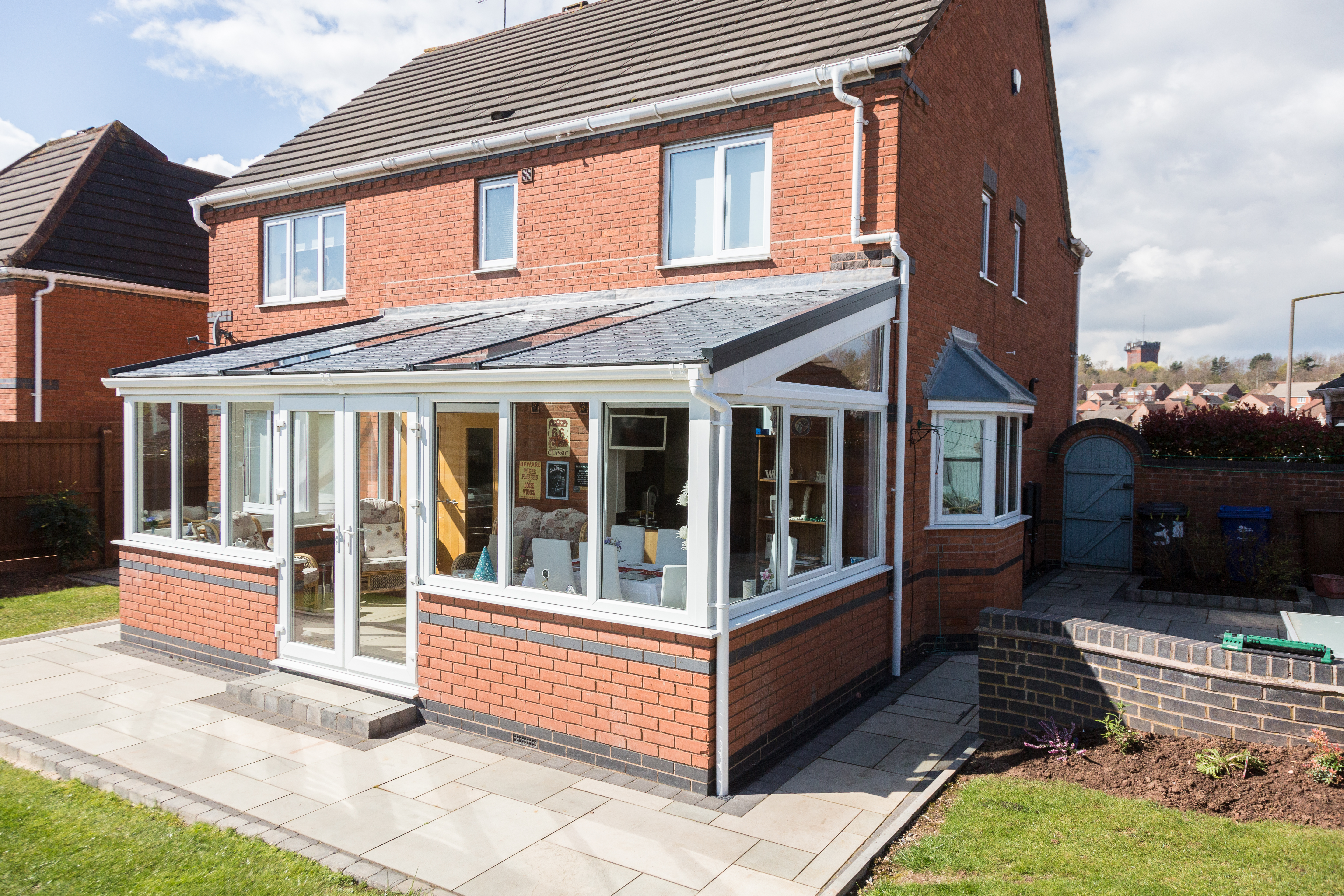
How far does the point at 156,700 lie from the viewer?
7.66 metres

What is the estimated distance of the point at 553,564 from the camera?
6.82 metres

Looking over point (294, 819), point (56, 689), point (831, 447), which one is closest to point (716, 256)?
point (831, 447)

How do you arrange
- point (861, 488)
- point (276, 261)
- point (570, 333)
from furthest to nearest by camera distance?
point (276, 261), point (861, 488), point (570, 333)

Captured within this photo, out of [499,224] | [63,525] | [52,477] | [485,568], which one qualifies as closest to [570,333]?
[485,568]

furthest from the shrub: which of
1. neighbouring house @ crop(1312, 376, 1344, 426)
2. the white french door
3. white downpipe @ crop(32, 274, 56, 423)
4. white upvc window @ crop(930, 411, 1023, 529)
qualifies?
neighbouring house @ crop(1312, 376, 1344, 426)

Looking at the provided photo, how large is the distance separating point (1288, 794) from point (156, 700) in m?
8.71

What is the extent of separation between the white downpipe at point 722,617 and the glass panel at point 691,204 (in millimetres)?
4100

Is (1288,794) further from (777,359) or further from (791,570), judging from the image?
(777,359)

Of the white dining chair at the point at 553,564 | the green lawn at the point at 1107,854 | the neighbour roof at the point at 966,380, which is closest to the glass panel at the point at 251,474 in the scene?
the white dining chair at the point at 553,564

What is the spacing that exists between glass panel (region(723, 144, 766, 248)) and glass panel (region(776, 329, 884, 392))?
5.66ft

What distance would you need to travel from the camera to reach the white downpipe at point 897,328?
27.1 ft

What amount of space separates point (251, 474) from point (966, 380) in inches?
299

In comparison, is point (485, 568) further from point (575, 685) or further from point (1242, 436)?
point (1242, 436)

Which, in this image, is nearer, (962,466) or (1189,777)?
(1189,777)
